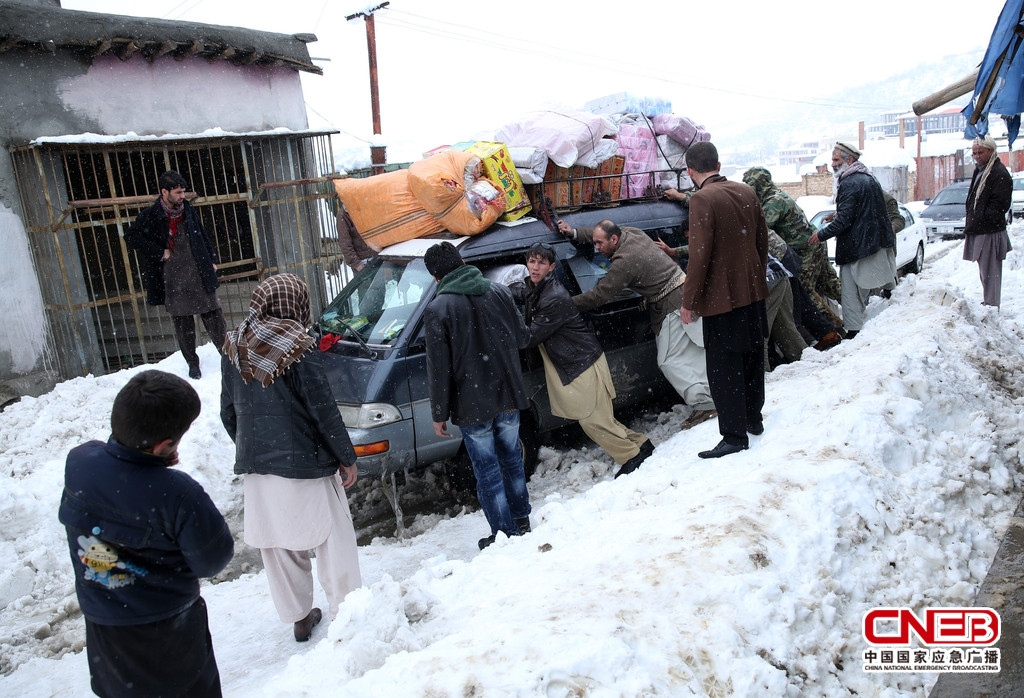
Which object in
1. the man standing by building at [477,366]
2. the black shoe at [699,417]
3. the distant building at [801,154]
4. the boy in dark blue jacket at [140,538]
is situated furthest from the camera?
the distant building at [801,154]

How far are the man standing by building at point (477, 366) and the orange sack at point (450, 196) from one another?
1156 mm

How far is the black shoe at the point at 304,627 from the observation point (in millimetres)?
3799

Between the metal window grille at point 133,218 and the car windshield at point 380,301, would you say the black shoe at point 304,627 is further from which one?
the metal window grille at point 133,218

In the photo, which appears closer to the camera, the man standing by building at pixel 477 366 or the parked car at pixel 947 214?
the man standing by building at pixel 477 366

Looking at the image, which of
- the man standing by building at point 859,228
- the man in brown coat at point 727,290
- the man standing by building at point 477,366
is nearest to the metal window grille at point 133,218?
the man standing by building at point 477,366

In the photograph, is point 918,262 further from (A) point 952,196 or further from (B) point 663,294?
(B) point 663,294

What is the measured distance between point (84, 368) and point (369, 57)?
483 inches

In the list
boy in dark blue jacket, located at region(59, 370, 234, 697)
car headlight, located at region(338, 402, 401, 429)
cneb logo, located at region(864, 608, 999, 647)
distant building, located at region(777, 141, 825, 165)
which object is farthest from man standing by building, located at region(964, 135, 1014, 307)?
distant building, located at region(777, 141, 825, 165)

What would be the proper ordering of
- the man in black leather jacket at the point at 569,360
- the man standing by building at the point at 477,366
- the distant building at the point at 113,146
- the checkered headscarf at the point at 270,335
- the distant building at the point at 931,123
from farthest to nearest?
the distant building at the point at 931,123
the distant building at the point at 113,146
the man in black leather jacket at the point at 569,360
the man standing by building at the point at 477,366
the checkered headscarf at the point at 270,335

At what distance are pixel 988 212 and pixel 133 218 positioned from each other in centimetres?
954

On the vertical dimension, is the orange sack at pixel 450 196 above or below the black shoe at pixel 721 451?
above

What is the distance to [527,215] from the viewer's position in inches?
238

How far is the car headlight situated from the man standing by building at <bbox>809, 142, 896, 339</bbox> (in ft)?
16.5

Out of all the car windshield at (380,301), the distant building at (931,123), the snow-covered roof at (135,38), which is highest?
the distant building at (931,123)
